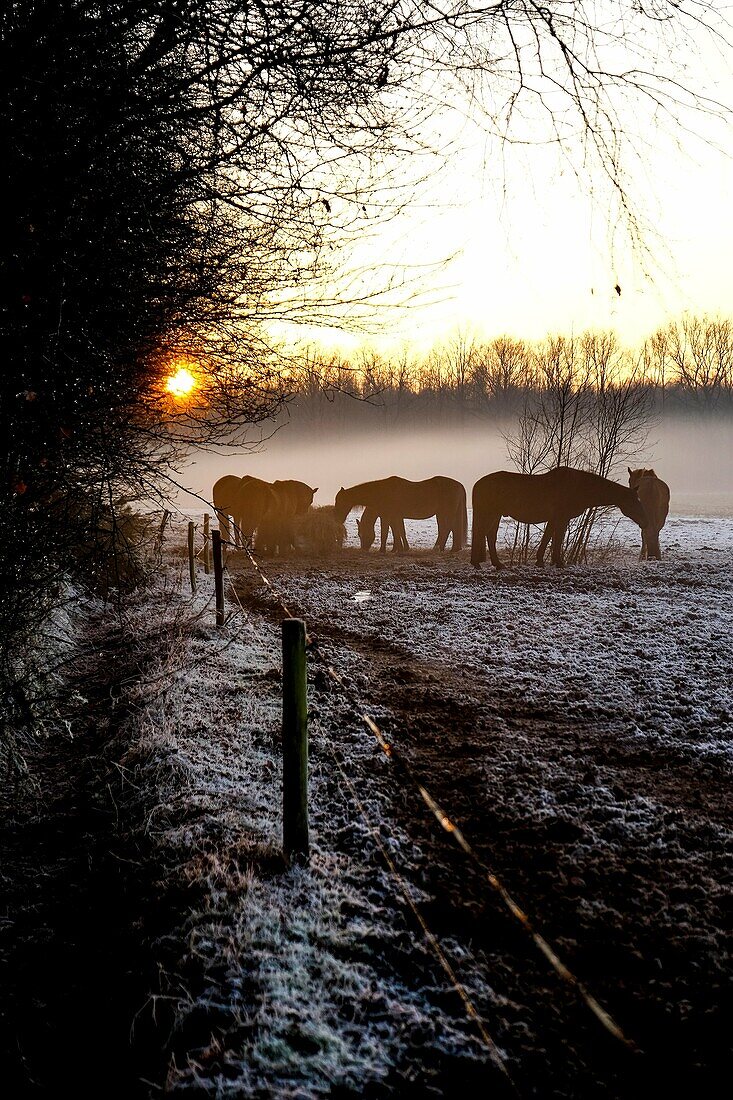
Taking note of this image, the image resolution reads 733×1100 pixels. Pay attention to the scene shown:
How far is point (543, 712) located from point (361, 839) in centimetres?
283

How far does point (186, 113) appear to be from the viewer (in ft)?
11.6

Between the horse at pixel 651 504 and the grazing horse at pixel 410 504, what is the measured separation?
5.51m

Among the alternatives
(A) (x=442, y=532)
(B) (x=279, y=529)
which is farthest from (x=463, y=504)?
(B) (x=279, y=529)

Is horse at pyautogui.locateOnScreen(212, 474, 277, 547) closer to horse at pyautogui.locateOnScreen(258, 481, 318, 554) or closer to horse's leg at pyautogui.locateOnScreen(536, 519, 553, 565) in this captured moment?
horse at pyautogui.locateOnScreen(258, 481, 318, 554)

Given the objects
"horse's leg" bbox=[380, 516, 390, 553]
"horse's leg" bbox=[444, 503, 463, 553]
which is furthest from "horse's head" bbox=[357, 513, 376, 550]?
"horse's leg" bbox=[444, 503, 463, 553]

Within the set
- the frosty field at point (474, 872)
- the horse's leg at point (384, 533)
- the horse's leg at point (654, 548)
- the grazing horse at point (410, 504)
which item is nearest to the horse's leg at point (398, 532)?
the grazing horse at point (410, 504)

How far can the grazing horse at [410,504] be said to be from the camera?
70.1 ft

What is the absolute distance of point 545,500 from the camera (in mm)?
16516

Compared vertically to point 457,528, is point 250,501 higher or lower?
higher

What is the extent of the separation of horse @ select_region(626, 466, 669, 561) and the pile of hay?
946 centimetres

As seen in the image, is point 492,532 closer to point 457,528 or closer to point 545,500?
point 545,500

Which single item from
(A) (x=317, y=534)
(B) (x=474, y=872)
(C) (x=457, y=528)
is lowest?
(B) (x=474, y=872)

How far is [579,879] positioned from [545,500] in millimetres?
13825

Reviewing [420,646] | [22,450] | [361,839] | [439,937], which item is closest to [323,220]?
[22,450]
